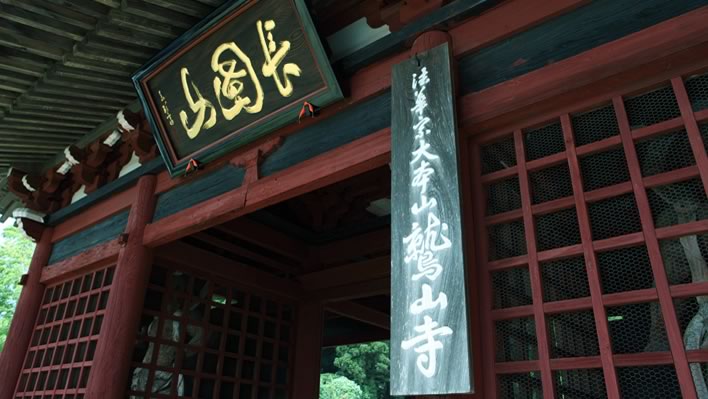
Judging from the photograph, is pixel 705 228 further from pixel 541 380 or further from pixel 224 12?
pixel 224 12

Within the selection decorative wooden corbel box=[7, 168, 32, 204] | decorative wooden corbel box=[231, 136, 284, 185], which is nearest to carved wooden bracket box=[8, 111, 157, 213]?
decorative wooden corbel box=[7, 168, 32, 204]

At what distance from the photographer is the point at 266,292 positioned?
5258mm

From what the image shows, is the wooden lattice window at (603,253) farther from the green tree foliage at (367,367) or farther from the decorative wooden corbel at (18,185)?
the green tree foliage at (367,367)

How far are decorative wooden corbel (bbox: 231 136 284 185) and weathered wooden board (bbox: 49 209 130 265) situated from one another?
1.66 m

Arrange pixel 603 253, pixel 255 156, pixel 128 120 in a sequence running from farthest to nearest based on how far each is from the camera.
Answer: pixel 128 120 < pixel 255 156 < pixel 603 253

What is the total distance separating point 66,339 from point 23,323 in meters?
0.83

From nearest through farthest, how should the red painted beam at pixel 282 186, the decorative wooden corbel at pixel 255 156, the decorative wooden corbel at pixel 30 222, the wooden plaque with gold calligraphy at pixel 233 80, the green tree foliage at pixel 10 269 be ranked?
the red painted beam at pixel 282 186 < the wooden plaque with gold calligraphy at pixel 233 80 < the decorative wooden corbel at pixel 255 156 < the decorative wooden corbel at pixel 30 222 < the green tree foliage at pixel 10 269

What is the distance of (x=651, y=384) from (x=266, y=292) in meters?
4.02

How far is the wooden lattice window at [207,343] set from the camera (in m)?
4.36

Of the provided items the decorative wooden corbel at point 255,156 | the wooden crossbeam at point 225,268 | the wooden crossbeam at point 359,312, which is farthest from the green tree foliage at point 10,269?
the decorative wooden corbel at point 255,156

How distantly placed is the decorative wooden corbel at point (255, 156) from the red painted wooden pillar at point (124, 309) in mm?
1247

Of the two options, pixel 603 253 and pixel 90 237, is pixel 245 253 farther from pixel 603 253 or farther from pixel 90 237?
pixel 603 253

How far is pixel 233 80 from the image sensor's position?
3.55 m

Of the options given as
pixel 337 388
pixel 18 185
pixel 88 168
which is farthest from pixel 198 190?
pixel 337 388
